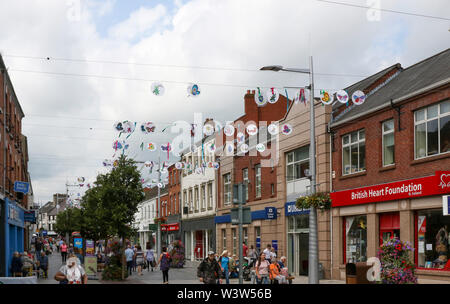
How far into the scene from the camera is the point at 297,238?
30734mm

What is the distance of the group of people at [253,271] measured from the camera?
48.5 ft

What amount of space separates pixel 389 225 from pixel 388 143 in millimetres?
3264

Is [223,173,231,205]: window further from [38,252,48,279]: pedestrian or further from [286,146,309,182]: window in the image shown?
[38,252,48,279]: pedestrian

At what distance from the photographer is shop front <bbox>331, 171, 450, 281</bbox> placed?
2002cm

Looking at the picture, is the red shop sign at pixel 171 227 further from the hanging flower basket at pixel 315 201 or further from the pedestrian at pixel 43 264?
the hanging flower basket at pixel 315 201

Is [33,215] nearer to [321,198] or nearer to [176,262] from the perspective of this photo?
[176,262]

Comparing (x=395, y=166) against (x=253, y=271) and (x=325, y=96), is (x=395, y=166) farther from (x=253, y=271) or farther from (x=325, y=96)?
(x=253, y=271)

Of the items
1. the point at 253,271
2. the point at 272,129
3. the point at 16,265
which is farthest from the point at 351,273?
the point at 272,129

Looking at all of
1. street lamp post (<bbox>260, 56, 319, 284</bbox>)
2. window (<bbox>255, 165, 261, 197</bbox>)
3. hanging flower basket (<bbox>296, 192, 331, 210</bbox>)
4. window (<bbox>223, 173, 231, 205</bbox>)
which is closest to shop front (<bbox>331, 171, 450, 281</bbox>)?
hanging flower basket (<bbox>296, 192, 331, 210</bbox>)

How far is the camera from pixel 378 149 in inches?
936

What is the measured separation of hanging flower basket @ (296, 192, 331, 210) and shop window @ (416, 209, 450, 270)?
3812mm

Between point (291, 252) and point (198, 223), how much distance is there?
21.1 m

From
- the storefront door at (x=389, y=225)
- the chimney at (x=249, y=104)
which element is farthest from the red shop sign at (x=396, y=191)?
the chimney at (x=249, y=104)

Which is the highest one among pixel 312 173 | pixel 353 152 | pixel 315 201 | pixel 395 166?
pixel 353 152
